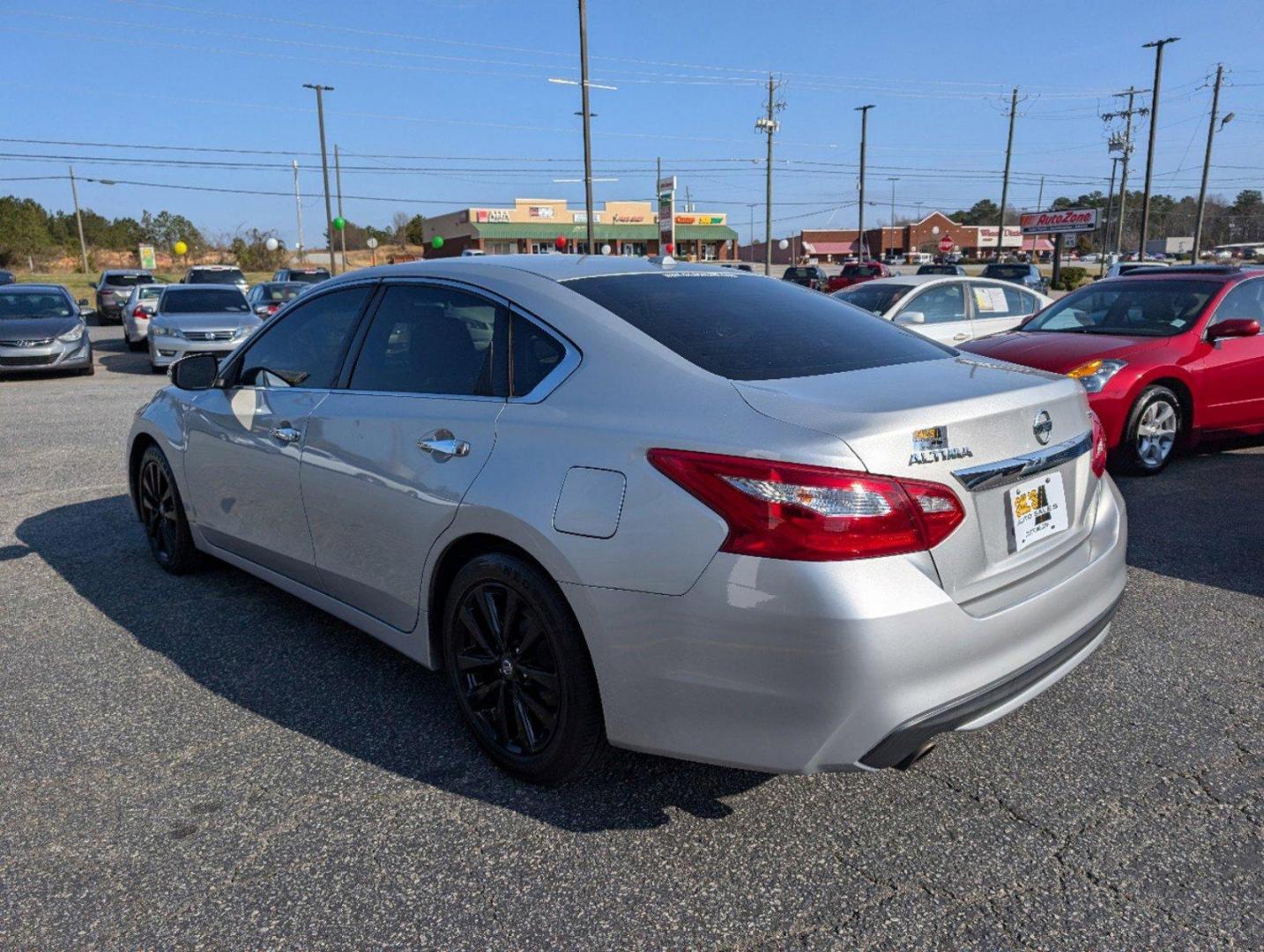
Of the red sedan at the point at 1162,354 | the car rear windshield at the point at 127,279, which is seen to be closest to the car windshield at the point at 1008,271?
the car rear windshield at the point at 127,279

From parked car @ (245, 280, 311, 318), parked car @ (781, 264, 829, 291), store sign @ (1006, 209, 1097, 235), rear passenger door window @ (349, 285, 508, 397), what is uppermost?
store sign @ (1006, 209, 1097, 235)

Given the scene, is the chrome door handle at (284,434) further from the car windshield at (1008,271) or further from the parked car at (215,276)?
the car windshield at (1008,271)

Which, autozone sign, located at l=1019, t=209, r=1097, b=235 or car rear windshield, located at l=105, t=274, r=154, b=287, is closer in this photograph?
car rear windshield, located at l=105, t=274, r=154, b=287

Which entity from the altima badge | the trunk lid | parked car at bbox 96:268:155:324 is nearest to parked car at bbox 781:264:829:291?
parked car at bbox 96:268:155:324

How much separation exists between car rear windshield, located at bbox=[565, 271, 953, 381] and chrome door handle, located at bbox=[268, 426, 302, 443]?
1.34 m

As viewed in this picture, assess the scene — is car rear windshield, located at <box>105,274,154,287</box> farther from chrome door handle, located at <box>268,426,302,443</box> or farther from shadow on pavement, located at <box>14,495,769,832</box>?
chrome door handle, located at <box>268,426,302,443</box>

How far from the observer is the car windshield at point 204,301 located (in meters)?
17.2

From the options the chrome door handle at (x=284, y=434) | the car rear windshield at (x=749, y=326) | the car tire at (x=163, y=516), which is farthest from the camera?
the car tire at (x=163, y=516)

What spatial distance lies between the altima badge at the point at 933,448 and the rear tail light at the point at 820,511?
63 mm

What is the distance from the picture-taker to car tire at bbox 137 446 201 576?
497 centimetres

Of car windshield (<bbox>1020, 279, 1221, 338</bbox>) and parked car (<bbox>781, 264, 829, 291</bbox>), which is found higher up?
car windshield (<bbox>1020, 279, 1221, 338</bbox>)

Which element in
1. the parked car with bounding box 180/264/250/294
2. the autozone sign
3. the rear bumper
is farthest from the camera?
the autozone sign

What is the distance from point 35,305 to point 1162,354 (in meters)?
17.1

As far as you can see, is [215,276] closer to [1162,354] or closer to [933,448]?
[1162,354]
